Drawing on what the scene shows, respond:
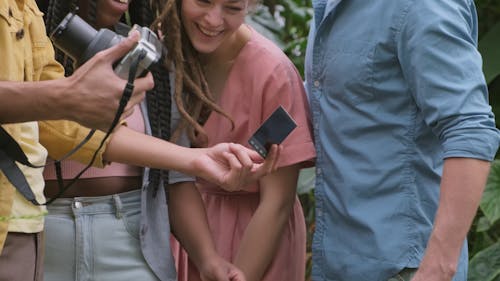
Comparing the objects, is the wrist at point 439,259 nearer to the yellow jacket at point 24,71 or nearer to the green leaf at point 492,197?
the yellow jacket at point 24,71

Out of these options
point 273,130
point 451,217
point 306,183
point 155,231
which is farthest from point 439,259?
point 306,183

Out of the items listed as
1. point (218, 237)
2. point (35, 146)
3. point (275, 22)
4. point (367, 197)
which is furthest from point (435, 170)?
point (275, 22)

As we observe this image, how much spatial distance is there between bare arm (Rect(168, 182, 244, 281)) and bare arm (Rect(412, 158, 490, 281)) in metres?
0.77

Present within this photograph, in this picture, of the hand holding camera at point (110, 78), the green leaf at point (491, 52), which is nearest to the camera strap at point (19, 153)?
the hand holding camera at point (110, 78)

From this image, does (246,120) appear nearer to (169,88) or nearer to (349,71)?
(169,88)

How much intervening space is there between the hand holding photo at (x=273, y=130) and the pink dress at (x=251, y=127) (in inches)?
15.1

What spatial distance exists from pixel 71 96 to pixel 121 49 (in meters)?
0.15

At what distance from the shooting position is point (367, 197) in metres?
2.91

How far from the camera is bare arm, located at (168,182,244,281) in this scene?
3.25m

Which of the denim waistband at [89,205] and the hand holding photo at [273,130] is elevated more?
the hand holding photo at [273,130]

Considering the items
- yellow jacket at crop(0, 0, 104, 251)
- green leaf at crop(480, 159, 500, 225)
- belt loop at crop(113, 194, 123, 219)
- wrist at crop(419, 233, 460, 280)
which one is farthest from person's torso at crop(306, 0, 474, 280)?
green leaf at crop(480, 159, 500, 225)

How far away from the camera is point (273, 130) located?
280 centimetres

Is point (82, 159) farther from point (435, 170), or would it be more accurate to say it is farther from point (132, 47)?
point (435, 170)

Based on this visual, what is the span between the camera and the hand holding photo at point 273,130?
9.10 ft
